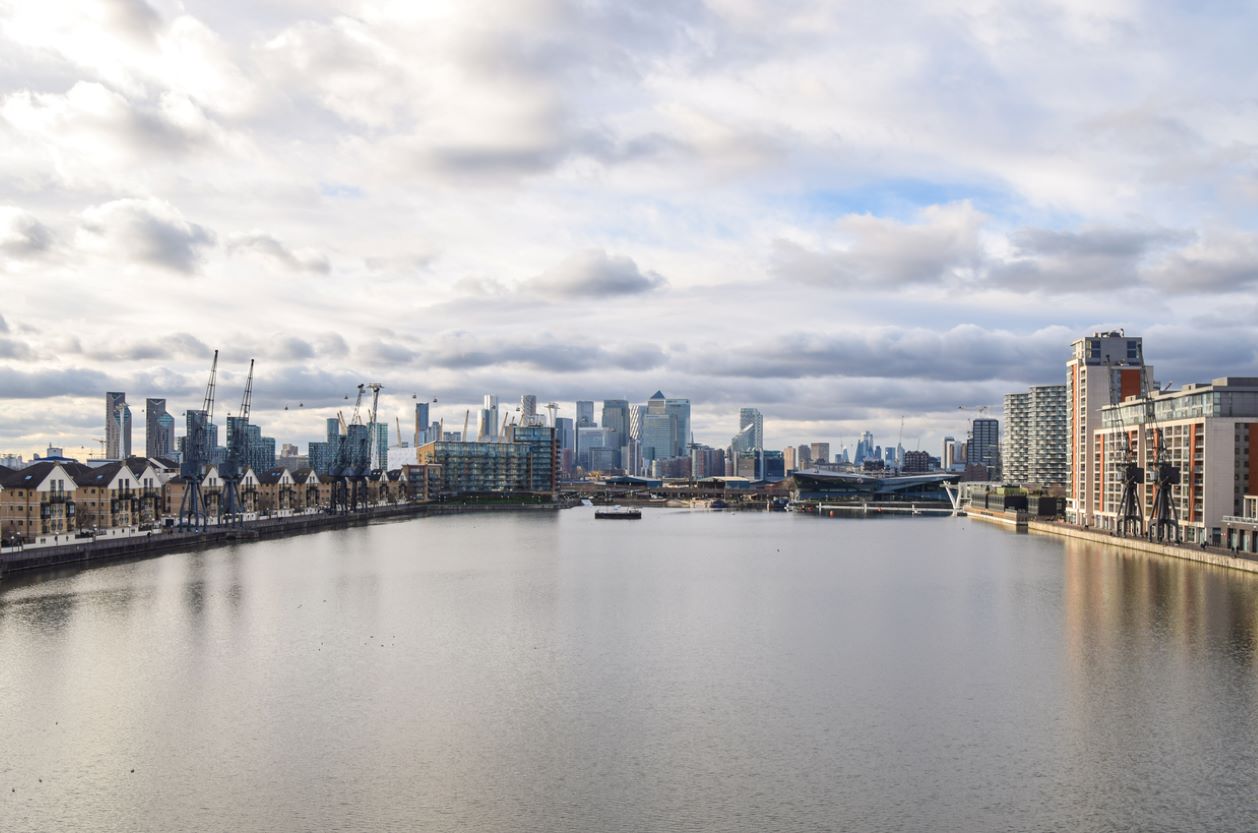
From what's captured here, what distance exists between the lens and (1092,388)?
452 feet

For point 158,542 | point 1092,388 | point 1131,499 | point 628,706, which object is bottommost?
point 158,542

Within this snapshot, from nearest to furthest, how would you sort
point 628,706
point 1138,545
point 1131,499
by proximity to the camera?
point 628,706, point 1138,545, point 1131,499

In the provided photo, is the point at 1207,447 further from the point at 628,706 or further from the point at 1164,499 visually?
the point at 628,706

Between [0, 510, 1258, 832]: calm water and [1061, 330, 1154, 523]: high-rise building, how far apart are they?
65359 millimetres

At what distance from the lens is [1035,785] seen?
27.8 m

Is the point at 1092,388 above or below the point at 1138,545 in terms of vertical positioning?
above

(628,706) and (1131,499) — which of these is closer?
(628,706)

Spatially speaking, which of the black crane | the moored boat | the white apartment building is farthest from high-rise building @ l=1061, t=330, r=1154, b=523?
the moored boat

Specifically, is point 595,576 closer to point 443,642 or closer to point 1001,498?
point 443,642

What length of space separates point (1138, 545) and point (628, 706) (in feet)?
255

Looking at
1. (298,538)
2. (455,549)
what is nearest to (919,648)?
(455,549)

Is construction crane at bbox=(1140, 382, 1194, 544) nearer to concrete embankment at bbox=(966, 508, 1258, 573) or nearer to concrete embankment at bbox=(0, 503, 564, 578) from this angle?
concrete embankment at bbox=(966, 508, 1258, 573)

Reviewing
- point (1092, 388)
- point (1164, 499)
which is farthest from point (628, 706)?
point (1092, 388)

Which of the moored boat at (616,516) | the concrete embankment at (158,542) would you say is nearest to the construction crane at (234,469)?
the concrete embankment at (158,542)
